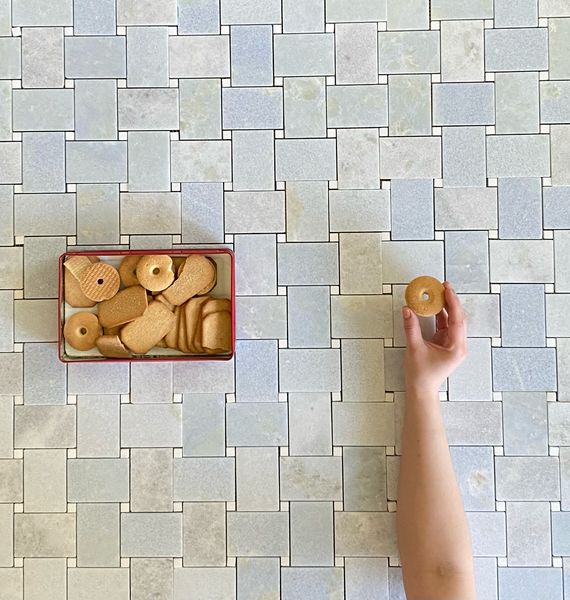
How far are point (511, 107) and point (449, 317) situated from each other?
0.41 m

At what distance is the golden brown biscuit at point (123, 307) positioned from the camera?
110 cm

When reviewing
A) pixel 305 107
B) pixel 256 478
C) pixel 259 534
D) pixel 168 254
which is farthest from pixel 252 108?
pixel 259 534

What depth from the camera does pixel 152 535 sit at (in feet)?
3.84

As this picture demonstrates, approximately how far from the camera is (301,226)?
118 centimetres

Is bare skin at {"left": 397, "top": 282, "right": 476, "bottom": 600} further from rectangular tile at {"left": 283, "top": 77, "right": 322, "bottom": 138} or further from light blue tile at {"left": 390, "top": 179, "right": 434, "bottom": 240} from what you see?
rectangular tile at {"left": 283, "top": 77, "right": 322, "bottom": 138}

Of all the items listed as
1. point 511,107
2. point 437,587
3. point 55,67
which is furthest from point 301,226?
point 437,587

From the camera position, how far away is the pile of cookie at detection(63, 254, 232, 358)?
3.59ft

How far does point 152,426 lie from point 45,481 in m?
0.22

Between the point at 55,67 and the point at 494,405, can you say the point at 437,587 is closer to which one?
the point at 494,405

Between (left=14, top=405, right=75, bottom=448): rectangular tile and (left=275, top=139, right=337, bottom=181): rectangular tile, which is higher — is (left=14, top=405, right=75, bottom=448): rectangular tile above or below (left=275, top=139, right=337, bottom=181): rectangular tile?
below

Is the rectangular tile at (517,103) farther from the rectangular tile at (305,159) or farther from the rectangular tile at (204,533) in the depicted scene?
the rectangular tile at (204,533)

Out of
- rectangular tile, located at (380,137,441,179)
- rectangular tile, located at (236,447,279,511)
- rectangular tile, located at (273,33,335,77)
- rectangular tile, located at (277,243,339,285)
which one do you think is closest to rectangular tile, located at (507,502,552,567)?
rectangular tile, located at (236,447,279,511)

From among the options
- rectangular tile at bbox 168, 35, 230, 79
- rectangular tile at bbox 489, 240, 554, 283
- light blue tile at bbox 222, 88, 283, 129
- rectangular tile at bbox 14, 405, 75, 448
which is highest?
rectangular tile at bbox 168, 35, 230, 79

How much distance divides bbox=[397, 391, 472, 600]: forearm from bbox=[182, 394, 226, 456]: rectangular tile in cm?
33
